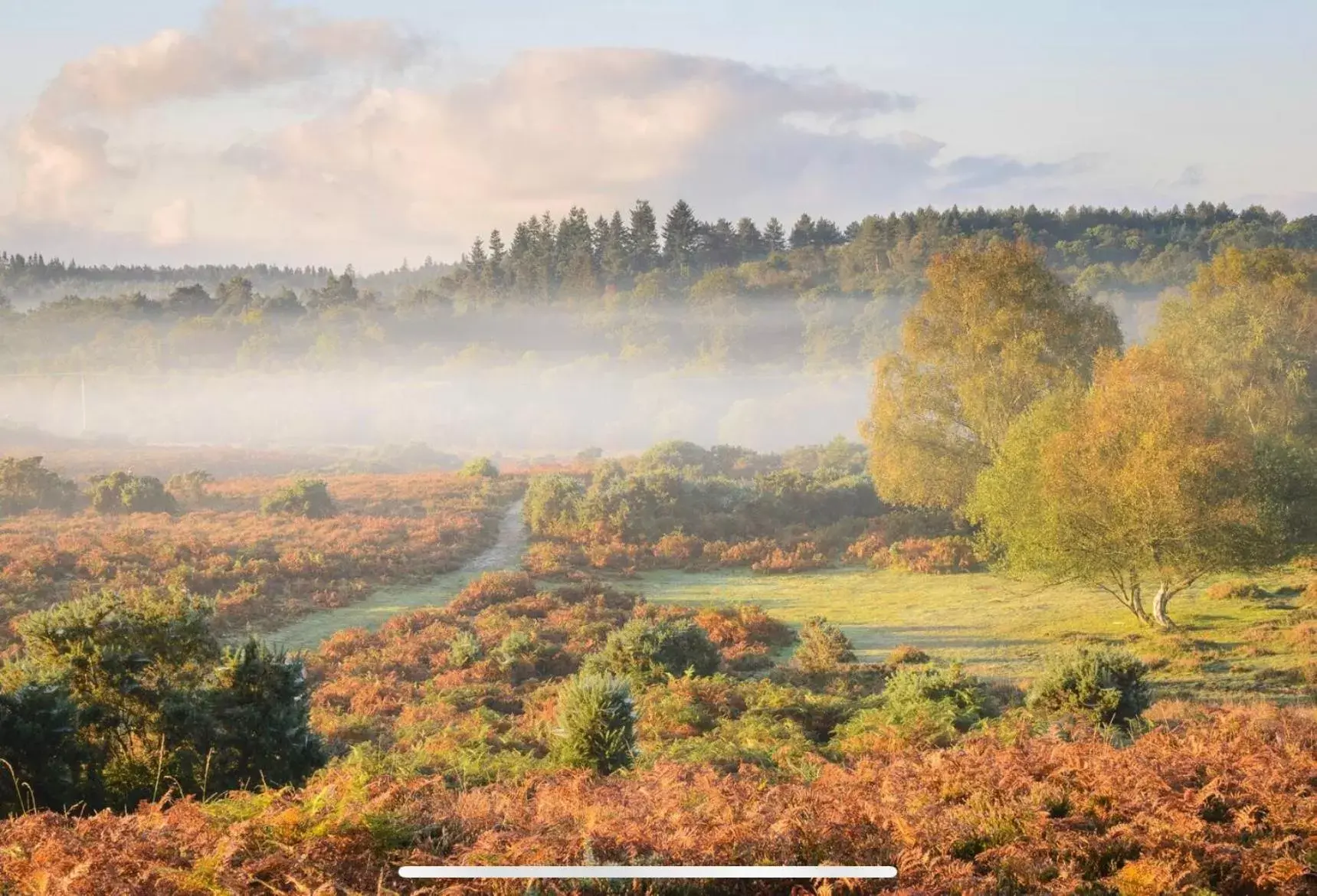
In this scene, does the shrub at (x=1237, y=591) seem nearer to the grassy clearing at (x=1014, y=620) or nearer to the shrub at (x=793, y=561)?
the grassy clearing at (x=1014, y=620)

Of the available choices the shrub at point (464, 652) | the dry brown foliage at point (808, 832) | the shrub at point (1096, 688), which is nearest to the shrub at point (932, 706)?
the shrub at point (1096, 688)

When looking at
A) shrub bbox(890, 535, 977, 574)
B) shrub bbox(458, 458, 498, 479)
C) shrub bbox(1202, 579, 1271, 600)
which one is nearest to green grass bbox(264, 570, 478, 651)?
shrub bbox(890, 535, 977, 574)

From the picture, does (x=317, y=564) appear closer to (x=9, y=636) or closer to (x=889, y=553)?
(x=9, y=636)

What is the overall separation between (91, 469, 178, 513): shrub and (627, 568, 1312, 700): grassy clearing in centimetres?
2245

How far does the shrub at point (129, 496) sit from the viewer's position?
120 ft

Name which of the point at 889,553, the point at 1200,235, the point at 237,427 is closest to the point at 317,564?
the point at 889,553

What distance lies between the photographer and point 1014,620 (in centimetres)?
2111

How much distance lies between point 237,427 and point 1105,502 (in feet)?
290

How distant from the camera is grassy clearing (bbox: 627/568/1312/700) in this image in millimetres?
16141

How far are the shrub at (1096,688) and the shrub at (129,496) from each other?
35246 millimetres

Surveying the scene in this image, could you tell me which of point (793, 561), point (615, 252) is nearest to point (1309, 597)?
point (793, 561)

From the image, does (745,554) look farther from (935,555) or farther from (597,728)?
(597,728)

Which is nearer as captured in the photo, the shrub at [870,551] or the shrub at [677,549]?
the shrub at [870,551]

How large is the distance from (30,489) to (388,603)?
22.4 meters
